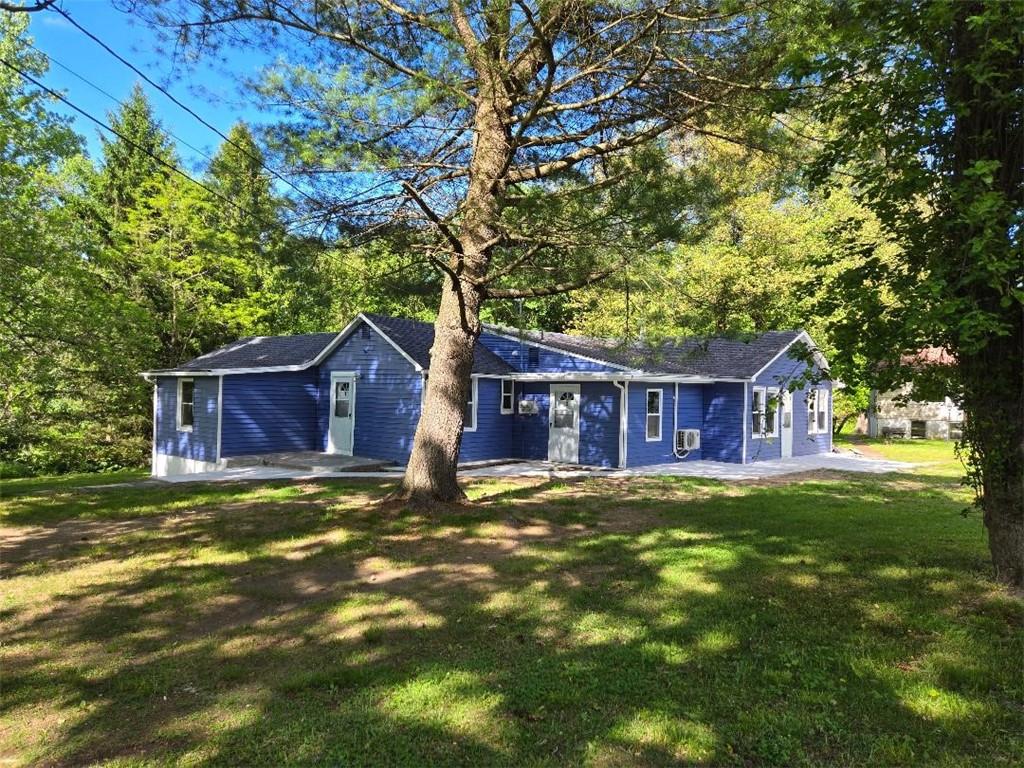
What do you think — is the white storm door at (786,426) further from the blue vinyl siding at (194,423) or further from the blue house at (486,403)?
the blue vinyl siding at (194,423)

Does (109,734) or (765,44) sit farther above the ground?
(765,44)

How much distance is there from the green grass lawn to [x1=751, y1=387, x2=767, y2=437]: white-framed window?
930cm

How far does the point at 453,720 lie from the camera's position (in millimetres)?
3109

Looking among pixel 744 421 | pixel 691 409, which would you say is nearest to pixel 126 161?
pixel 691 409

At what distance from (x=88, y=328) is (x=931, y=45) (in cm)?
1493

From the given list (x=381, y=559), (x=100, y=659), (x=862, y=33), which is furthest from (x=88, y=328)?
(x=862, y=33)

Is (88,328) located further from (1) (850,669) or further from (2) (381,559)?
(1) (850,669)

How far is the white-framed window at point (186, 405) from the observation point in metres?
16.2

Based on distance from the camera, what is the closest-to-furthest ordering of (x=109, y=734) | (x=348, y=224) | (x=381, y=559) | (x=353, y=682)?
(x=109, y=734) < (x=353, y=682) < (x=381, y=559) < (x=348, y=224)

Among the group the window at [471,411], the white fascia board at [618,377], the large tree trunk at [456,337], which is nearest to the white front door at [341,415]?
the window at [471,411]

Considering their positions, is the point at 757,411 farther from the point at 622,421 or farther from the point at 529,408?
the point at 529,408

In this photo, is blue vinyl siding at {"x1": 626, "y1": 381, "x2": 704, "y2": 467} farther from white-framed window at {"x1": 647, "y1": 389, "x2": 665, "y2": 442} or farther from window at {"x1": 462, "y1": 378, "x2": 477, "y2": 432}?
window at {"x1": 462, "y1": 378, "x2": 477, "y2": 432}

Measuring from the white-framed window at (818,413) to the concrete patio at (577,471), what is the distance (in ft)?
8.12

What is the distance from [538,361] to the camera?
16.9m
